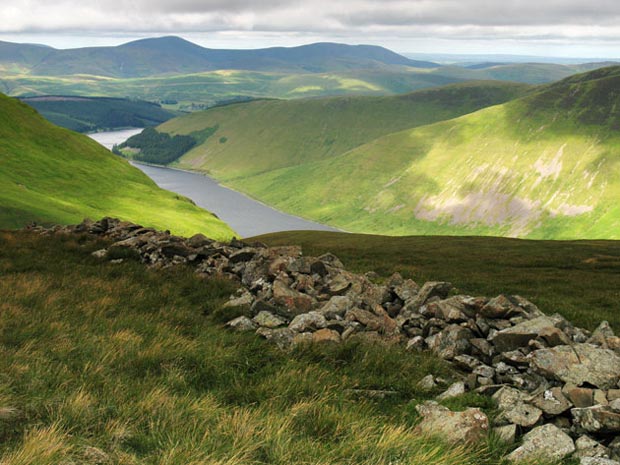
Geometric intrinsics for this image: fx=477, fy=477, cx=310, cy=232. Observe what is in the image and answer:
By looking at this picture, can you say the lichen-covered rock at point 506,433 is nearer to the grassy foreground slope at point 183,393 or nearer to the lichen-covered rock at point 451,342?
the grassy foreground slope at point 183,393

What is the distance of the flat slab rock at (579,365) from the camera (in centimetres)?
1051

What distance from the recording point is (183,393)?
29.6 feet

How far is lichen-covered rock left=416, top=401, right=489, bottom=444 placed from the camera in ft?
26.1

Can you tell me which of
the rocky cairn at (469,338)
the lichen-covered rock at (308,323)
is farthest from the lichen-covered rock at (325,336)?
the lichen-covered rock at (308,323)

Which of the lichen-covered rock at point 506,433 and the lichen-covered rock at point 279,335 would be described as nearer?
the lichen-covered rock at point 506,433

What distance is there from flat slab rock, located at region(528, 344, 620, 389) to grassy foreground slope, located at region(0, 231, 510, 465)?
89.9 inches

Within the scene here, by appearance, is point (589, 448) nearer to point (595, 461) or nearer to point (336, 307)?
point (595, 461)

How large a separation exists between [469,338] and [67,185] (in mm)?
105096

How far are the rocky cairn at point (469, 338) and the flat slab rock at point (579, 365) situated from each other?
0.02m

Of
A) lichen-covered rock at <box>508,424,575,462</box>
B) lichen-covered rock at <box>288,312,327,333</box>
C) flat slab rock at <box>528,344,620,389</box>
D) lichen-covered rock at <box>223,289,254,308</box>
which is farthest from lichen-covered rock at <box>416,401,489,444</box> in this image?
lichen-covered rock at <box>223,289,254,308</box>

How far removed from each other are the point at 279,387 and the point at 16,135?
130768 millimetres

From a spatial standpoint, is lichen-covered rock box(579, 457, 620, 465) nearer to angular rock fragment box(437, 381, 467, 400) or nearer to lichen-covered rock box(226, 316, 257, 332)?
angular rock fragment box(437, 381, 467, 400)

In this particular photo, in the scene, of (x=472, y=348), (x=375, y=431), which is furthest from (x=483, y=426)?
(x=472, y=348)

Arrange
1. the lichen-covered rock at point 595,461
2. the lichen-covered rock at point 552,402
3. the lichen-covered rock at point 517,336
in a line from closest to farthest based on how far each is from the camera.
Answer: the lichen-covered rock at point 595,461
the lichen-covered rock at point 552,402
the lichen-covered rock at point 517,336
